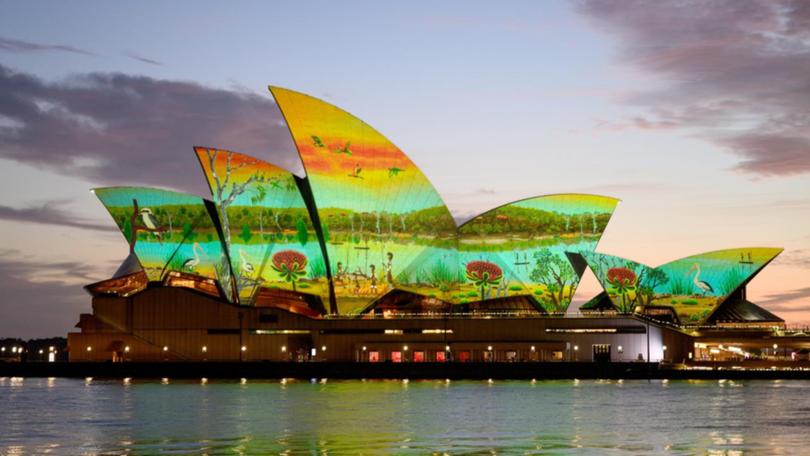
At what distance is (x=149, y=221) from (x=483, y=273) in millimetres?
23261

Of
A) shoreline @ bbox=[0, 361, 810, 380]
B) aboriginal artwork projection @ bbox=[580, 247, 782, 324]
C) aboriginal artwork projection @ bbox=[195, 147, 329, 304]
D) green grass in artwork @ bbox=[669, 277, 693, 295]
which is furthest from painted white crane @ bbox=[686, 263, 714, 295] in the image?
aboriginal artwork projection @ bbox=[195, 147, 329, 304]

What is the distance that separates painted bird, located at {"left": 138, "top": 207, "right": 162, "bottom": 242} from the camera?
291ft

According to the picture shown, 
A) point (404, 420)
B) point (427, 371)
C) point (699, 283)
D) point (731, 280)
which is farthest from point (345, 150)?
point (404, 420)

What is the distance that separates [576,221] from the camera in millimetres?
90750

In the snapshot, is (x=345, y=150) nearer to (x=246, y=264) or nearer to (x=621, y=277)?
(x=246, y=264)

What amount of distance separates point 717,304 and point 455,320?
18936mm

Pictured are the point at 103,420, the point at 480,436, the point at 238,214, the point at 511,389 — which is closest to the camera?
the point at 480,436

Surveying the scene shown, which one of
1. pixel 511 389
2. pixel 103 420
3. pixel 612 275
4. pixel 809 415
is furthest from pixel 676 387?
pixel 103 420

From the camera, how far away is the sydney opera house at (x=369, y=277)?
3428 inches

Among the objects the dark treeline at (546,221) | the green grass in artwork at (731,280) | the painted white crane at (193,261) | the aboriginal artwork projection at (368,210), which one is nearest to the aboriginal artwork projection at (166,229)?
the painted white crane at (193,261)

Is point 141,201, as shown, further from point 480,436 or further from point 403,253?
point 480,436

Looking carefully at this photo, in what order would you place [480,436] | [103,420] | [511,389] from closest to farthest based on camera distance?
[480,436] < [103,420] < [511,389]

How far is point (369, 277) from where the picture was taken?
89750 millimetres

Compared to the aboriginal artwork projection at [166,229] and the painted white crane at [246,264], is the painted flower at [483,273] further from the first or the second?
the aboriginal artwork projection at [166,229]
